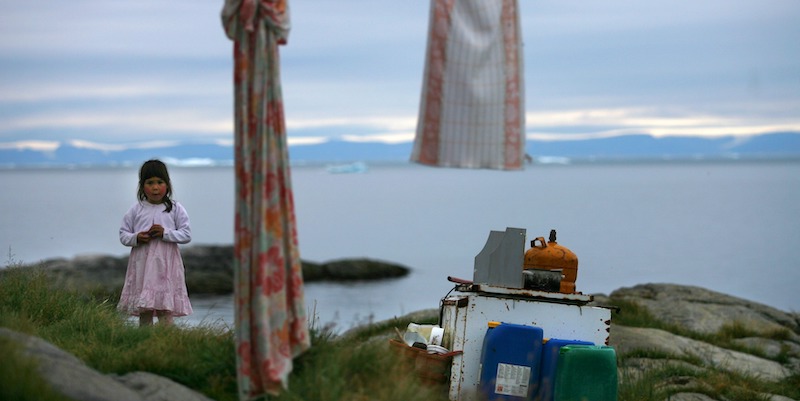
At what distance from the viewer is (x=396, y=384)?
6980mm

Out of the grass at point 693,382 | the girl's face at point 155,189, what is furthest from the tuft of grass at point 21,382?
the grass at point 693,382

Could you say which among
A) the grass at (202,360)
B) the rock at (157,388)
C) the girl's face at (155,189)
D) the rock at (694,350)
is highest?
the girl's face at (155,189)

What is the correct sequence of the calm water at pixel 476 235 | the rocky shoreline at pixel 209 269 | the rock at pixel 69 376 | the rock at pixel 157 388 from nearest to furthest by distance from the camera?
1. the rock at pixel 69 376
2. the rock at pixel 157 388
3. the rocky shoreline at pixel 209 269
4. the calm water at pixel 476 235

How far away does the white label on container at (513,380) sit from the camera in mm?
8445

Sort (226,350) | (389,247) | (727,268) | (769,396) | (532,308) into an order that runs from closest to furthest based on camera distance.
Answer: (226,350) < (532,308) < (769,396) < (727,268) < (389,247)

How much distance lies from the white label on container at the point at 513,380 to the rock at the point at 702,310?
8569 millimetres

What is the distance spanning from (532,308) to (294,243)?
275cm

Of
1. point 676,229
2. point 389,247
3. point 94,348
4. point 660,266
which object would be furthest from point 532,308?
point 676,229

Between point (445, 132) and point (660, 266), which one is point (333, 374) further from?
point (660, 266)

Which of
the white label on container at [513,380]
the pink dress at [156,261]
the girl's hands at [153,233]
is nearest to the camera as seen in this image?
the white label on container at [513,380]

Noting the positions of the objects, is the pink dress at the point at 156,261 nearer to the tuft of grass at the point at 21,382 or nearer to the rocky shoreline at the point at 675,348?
the rocky shoreline at the point at 675,348

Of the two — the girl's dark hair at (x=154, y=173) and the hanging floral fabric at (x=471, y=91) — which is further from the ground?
the hanging floral fabric at (x=471, y=91)

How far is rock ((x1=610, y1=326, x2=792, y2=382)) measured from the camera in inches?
518

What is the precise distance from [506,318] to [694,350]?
608cm
